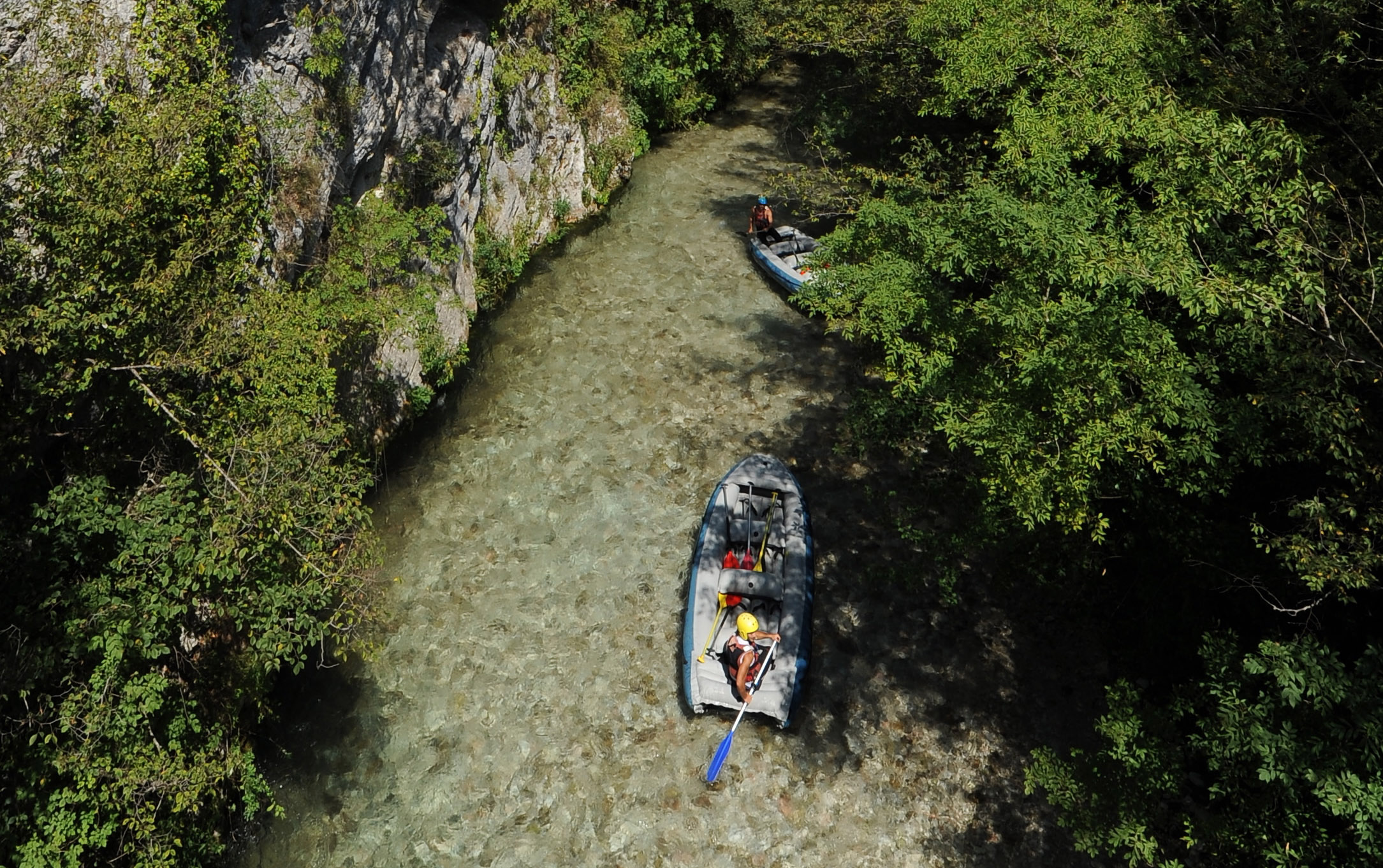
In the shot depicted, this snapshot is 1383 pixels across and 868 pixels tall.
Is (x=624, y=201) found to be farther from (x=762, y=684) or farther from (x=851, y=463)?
(x=762, y=684)

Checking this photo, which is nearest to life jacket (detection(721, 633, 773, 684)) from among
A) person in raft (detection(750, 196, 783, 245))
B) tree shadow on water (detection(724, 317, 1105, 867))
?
tree shadow on water (detection(724, 317, 1105, 867))

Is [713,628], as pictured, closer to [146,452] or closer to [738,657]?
[738,657]

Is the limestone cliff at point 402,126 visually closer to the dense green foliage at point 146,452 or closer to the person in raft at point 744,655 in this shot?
the dense green foliage at point 146,452

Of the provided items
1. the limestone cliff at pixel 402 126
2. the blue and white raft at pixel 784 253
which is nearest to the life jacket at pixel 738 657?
the limestone cliff at pixel 402 126

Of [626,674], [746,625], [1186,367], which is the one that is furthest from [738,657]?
[1186,367]

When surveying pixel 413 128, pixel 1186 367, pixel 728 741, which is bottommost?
pixel 728 741

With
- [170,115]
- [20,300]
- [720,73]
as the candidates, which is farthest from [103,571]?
[720,73]

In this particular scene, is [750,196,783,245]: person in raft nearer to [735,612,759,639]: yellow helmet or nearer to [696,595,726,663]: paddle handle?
[696,595,726,663]: paddle handle
